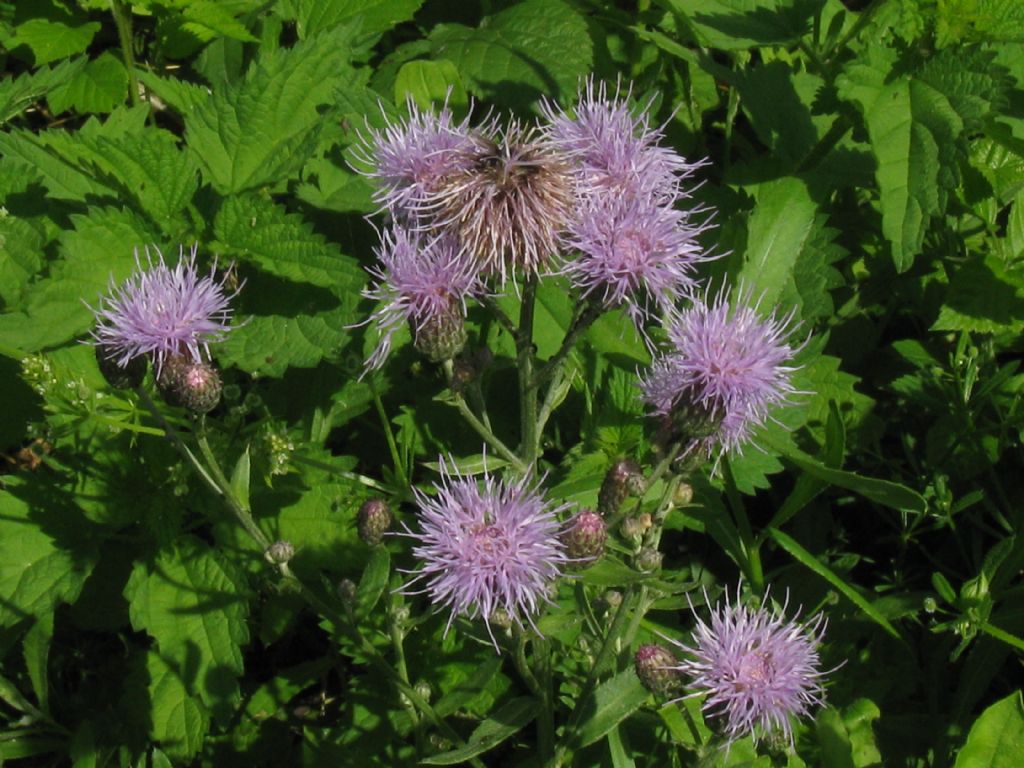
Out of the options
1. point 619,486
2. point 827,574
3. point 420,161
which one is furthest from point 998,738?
point 420,161

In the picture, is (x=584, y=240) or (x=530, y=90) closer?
(x=584, y=240)

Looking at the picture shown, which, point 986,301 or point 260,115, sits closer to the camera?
point 260,115

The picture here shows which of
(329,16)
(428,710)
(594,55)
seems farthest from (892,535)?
(329,16)

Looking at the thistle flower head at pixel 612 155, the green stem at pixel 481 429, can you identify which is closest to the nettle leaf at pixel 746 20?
the thistle flower head at pixel 612 155

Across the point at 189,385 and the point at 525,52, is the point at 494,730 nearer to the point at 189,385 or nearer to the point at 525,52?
the point at 189,385

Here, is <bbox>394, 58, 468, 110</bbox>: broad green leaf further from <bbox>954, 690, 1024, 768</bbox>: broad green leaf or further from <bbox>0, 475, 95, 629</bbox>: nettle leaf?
<bbox>954, 690, 1024, 768</bbox>: broad green leaf

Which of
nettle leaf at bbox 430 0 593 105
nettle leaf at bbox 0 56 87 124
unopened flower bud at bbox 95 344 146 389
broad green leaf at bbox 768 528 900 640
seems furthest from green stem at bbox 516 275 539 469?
nettle leaf at bbox 0 56 87 124

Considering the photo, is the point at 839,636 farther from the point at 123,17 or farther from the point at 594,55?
the point at 123,17
